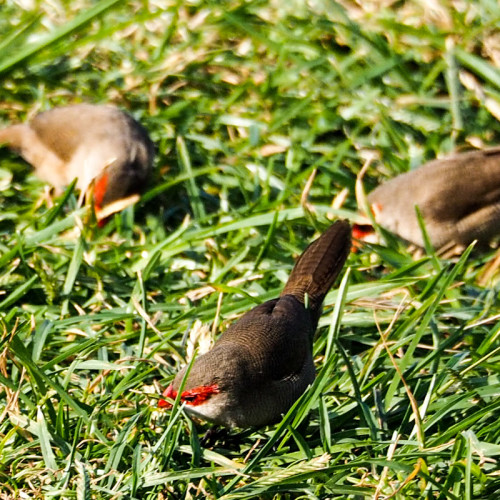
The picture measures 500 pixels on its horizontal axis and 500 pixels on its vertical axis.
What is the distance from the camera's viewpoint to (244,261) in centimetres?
617

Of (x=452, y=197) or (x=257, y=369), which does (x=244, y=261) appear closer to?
(x=257, y=369)

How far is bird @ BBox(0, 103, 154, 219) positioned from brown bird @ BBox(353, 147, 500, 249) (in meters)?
1.71

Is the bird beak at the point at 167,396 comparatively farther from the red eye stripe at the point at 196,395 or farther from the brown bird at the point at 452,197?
the brown bird at the point at 452,197

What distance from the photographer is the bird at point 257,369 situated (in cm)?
450

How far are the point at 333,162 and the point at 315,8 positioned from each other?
1794mm

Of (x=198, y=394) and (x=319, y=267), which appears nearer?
(x=198, y=394)

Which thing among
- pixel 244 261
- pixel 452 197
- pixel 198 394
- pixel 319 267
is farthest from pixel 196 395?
pixel 452 197

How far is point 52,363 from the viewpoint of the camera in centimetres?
479

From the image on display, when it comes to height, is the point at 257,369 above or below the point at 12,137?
below

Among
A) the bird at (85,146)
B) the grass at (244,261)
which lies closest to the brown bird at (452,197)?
the grass at (244,261)

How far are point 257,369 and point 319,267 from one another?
2.91 ft

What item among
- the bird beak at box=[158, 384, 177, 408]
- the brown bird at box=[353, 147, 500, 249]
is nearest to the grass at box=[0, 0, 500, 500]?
the bird beak at box=[158, 384, 177, 408]

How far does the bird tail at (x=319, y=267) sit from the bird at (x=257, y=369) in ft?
0.06

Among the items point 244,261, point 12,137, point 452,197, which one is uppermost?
point 12,137
